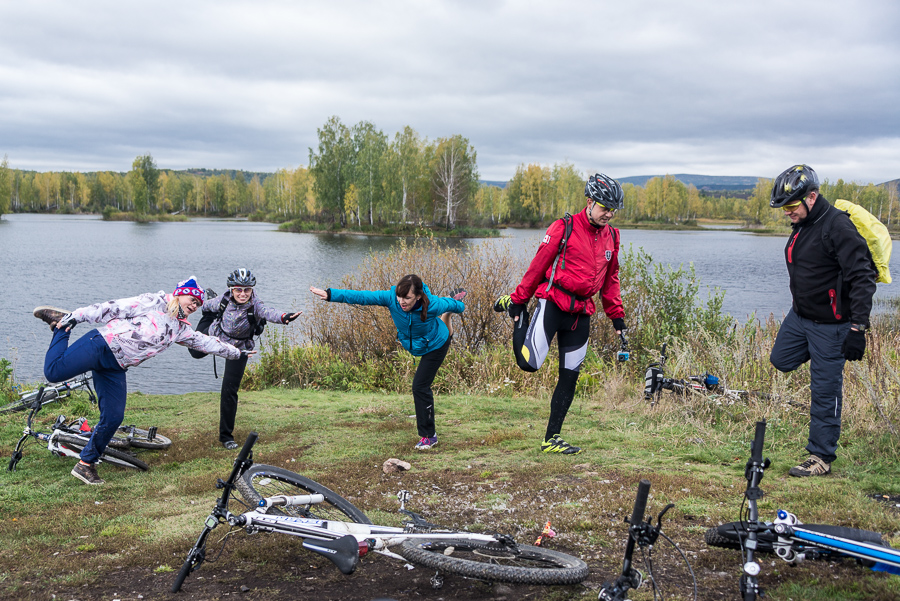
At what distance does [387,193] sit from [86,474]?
64363 mm

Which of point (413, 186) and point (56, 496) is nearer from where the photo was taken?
point (56, 496)

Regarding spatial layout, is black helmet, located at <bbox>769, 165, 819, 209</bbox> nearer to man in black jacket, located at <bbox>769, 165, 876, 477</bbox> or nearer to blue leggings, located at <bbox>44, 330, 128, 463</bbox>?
man in black jacket, located at <bbox>769, 165, 876, 477</bbox>

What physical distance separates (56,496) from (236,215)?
14605 cm

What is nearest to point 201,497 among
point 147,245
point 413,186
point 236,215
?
point 147,245

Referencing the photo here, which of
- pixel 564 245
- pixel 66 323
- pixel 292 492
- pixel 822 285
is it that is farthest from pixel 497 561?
pixel 66 323

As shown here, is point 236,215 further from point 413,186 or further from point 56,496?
point 56,496

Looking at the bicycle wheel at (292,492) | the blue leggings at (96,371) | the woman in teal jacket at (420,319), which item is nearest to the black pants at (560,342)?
the woman in teal jacket at (420,319)

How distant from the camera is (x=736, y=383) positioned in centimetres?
791

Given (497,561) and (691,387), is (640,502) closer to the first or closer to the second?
(497,561)

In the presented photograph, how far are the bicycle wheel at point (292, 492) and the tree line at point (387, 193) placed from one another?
47.7m

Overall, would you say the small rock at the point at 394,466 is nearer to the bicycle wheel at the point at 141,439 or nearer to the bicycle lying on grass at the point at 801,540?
the bicycle wheel at the point at 141,439

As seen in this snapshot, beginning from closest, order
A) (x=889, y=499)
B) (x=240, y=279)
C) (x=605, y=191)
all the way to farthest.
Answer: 1. (x=889, y=499)
2. (x=605, y=191)
3. (x=240, y=279)

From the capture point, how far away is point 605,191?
545cm

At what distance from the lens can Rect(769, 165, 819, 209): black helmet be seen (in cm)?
496
